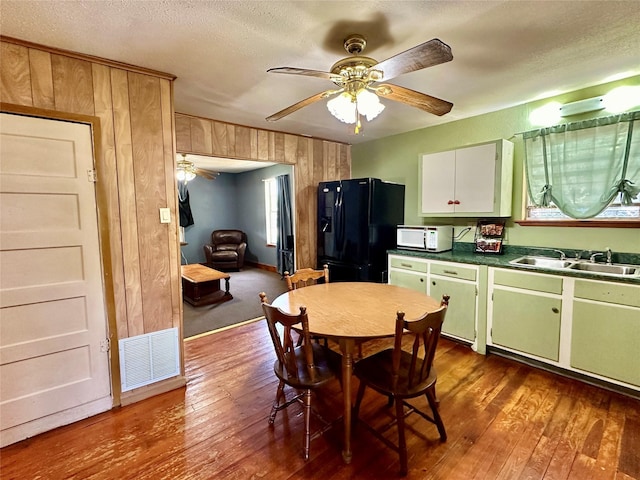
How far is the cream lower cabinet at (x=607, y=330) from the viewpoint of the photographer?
210 cm

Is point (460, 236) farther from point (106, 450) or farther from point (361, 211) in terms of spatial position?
point (106, 450)

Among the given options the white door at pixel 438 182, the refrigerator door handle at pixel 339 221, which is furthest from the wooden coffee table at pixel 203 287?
the white door at pixel 438 182

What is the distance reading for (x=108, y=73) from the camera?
2.04m

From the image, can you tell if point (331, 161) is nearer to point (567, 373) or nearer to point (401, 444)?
point (567, 373)

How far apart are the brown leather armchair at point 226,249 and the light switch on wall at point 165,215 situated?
4.54 meters

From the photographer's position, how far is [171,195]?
234cm

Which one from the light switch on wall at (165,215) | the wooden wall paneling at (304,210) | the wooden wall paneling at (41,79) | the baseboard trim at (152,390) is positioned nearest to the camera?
the wooden wall paneling at (41,79)

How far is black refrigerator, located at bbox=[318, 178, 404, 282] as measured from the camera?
354cm

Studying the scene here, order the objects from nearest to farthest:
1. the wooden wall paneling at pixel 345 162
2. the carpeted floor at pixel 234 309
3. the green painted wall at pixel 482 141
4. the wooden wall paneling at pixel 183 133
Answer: the green painted wall at pixel 482 141, the wooden wall paneling at pixel 183 133, the carpeted floor at pixel 234 309, the wooden wall paneling at pixel 345 162

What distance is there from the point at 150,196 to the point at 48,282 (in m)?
0.81

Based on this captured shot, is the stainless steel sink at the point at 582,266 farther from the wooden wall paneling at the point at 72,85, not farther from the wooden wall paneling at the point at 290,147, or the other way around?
the wooden wall paneling at the point at 72,85

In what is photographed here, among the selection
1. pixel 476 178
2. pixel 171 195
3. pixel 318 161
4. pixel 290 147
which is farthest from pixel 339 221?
pixel 171 195

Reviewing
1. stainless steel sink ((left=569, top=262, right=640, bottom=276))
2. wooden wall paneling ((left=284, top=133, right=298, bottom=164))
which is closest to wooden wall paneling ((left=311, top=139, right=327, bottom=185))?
wooden wall paneling ((left=284, top=133, right=298, bottom=164))

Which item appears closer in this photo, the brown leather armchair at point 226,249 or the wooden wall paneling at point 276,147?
the wooden wall paneling at point 276,147
